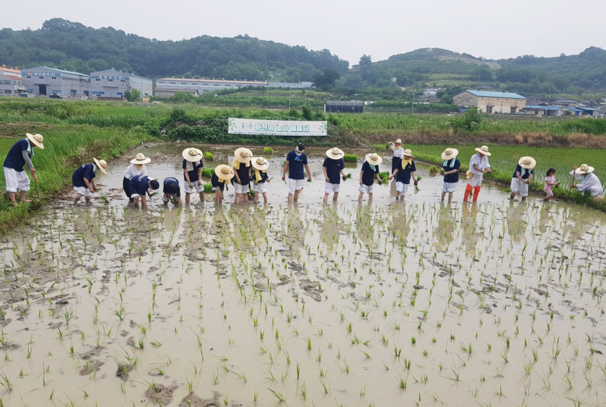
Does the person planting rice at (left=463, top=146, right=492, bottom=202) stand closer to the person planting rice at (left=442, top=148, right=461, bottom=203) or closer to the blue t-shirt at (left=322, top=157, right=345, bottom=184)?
the person planting rice at (left=442, top=148, right=461, bottom=203)

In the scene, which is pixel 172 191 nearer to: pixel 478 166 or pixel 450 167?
pixel 450 167

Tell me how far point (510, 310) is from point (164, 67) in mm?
125991

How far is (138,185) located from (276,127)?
47.1ft

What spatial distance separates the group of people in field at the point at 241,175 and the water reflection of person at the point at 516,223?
32.2 inches

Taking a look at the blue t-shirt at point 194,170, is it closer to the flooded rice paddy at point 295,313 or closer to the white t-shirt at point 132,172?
the white t-shirt at point 132,172

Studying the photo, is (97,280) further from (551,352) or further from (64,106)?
(64,106)

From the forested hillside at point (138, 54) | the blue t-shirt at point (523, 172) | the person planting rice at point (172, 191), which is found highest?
the forested hillside at point (138, 54)

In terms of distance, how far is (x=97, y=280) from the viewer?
5574mm

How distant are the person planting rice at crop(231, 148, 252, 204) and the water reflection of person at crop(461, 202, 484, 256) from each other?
4.68 m

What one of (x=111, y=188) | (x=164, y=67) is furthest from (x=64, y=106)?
(x=164, y=67)

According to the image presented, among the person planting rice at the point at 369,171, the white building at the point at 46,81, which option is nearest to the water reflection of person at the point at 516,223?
the person planting rice at the point at 369,171

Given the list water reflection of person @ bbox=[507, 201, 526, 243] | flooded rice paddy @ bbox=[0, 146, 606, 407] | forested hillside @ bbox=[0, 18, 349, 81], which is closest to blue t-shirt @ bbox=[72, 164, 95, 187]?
flooded rice paddy @ bbox=[0, 146, 606, 407]

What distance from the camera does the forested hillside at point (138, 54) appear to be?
339 ft

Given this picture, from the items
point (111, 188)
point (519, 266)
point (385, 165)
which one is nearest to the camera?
point (519, 266)
